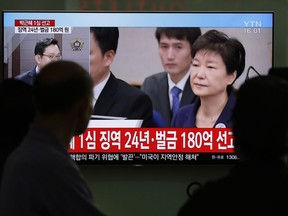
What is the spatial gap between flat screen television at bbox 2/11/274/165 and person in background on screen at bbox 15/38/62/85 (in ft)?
0.11

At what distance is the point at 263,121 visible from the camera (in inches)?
53.0

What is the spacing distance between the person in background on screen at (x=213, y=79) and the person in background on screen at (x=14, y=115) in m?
2.10

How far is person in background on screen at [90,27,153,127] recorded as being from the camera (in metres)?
3.92

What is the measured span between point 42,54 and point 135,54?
1.98 feet

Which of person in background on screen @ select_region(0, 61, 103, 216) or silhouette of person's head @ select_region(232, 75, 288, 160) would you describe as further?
person in background on screen @ select_region(0, 61, 103, 216)

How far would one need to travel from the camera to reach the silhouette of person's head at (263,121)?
135cm

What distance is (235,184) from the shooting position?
4.44ft

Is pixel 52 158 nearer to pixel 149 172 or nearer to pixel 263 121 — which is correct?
pixel 263 121

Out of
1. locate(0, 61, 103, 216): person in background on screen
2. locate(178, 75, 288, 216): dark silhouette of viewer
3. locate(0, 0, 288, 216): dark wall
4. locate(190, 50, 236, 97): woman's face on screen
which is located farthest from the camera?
locate(0, 0, 288, 216): dark wall

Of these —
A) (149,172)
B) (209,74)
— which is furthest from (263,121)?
(149,172)

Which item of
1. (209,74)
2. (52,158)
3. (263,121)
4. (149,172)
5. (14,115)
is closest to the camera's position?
(263,121)

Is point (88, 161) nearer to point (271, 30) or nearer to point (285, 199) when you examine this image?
point (271, 30)
